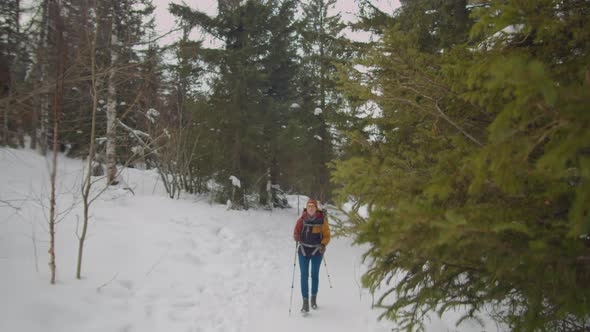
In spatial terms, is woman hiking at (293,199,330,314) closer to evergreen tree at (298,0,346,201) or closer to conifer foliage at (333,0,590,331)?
conifer foliage at (333,0,590,331)

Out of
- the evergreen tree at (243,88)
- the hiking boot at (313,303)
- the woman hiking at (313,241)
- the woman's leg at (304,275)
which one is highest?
the evergreen tree at (243,88)

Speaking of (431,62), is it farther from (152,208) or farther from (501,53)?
(152,208)

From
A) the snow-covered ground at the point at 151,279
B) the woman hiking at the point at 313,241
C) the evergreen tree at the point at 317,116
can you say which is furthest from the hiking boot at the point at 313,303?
the evergreen tree at the point at 317,116

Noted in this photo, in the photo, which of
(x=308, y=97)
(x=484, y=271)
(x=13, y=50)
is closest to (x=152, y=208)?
(x=13, y=50)

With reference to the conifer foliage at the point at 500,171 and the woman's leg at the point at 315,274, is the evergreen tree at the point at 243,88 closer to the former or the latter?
the woman's leg at the point at 315,274

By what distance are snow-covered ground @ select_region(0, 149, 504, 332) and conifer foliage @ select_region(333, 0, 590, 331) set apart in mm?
2735

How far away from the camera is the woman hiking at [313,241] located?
17.0ft

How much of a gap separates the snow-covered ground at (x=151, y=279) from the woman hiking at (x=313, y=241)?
629mm

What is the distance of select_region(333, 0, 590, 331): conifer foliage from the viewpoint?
1257mm

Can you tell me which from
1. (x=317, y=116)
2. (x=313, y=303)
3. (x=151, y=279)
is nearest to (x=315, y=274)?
(x=313, y=303)

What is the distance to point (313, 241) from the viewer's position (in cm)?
527

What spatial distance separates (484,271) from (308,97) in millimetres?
13023

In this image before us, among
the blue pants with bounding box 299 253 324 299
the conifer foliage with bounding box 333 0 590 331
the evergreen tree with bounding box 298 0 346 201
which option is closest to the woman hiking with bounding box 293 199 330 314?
the blue pants with bounding box 299 253 324 299

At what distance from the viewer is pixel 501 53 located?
2074 mm
